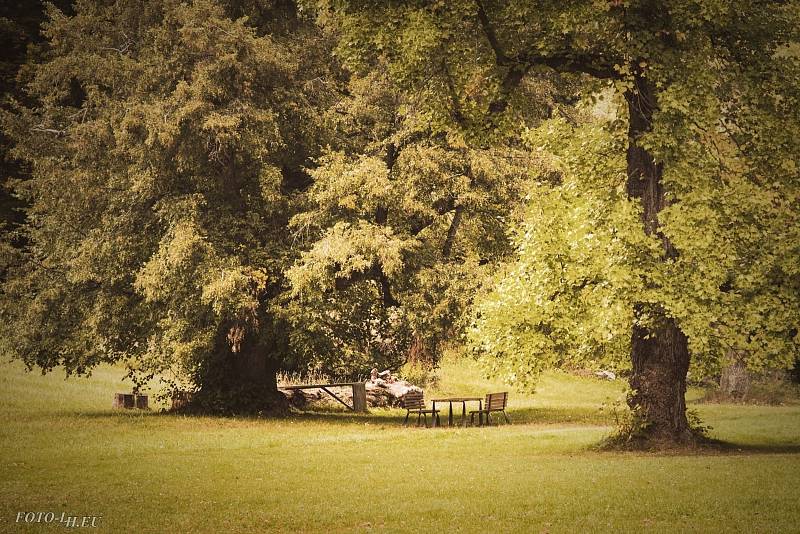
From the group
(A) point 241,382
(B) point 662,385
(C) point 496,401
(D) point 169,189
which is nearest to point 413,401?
(C) point 496,401

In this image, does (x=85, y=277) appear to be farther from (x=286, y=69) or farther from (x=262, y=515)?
(x=262, y=515)

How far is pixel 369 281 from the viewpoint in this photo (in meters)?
29.8

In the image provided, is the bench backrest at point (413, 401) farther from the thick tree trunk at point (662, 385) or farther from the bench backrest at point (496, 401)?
the thick tree trunk at point (662, 385)

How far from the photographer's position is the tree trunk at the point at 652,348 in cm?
1986

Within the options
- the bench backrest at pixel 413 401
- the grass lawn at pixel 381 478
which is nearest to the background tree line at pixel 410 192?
the bench backrest at pixel 413 401

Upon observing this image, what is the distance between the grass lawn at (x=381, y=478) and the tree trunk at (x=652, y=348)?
3.97 feet

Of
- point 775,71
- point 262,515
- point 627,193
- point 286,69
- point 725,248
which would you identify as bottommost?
point 262,515

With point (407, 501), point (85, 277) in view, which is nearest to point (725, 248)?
point (407, 501)

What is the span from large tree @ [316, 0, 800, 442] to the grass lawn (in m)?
2.88

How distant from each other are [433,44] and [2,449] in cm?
1256

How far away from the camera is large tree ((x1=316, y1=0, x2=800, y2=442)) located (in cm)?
1852

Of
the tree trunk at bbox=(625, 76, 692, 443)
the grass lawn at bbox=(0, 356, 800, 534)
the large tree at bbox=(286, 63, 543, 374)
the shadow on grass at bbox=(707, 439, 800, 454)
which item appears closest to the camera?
the grass lawn at bbox=(0, 356, 800, 534)

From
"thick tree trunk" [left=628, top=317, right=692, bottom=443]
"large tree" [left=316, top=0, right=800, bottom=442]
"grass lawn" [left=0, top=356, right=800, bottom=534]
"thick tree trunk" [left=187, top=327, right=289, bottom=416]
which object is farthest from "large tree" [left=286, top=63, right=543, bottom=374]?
"thick tree trunk" [left=628, top=317, right=692, bottom=443]

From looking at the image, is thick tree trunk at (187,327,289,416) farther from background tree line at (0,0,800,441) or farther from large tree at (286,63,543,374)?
large tree at (286,63,543,374)
